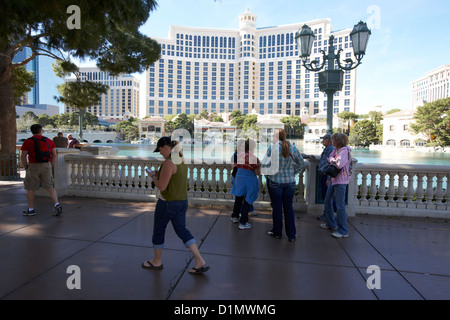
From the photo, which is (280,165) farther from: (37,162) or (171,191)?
(37,162)

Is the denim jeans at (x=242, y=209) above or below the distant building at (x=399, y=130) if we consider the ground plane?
below

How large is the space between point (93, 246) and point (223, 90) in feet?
519

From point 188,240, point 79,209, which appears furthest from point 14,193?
point 188,240

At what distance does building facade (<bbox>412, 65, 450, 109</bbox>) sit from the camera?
4877 inches

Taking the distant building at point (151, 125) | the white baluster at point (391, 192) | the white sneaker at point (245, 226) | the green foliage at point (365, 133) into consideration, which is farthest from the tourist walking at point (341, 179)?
the distant building at point (151, 125)

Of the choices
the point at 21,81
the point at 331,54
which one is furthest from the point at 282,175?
the point at 21,81

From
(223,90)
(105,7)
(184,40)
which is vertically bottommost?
(105,7)

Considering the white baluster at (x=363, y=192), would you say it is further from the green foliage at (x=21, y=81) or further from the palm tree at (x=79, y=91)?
the green foliage at (x=21, y=81)

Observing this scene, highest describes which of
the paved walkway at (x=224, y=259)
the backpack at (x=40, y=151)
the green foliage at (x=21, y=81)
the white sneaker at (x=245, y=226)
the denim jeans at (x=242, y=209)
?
the green foliage at (x=21, y=81)

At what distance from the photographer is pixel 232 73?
15725cm

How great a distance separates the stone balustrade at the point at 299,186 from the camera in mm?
5789

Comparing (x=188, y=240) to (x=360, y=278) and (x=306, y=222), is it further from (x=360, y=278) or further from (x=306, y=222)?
(x=306, y=222)

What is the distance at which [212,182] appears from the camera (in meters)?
6.71

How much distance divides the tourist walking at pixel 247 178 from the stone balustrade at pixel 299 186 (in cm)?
115
